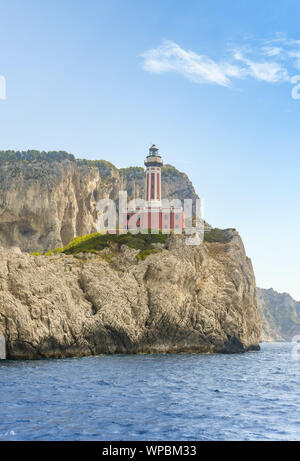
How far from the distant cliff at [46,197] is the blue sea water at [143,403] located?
51.5 metres

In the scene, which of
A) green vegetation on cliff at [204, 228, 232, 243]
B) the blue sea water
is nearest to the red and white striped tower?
green vegetation on cliff at [204, 228, 232, 243]

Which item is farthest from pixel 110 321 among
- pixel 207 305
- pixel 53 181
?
pixel 53 181

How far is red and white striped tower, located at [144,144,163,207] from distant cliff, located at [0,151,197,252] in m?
17.9

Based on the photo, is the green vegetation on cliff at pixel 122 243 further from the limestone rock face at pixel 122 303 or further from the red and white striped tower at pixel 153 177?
the red and white striped tower at pixel 153 177

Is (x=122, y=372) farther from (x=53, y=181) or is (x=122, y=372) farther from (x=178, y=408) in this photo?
(x=53, y=181)

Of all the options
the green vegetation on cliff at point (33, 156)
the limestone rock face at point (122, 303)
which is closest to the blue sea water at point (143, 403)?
the limestone rock face at point (122, 303)

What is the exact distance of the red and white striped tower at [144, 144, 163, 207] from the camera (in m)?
92.8

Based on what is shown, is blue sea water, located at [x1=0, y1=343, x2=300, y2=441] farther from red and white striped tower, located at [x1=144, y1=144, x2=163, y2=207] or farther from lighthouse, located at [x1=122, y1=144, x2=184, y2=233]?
red and white striped tower, located at [x1=144, y1=144, x2=163, y2=207]

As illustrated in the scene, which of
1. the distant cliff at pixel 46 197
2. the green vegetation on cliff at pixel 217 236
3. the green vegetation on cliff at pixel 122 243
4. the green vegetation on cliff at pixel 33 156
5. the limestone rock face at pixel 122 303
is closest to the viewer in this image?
the limestone rock face at pixel 122 303

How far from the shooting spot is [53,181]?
99125 millimetres

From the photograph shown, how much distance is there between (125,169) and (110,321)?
9569 cm

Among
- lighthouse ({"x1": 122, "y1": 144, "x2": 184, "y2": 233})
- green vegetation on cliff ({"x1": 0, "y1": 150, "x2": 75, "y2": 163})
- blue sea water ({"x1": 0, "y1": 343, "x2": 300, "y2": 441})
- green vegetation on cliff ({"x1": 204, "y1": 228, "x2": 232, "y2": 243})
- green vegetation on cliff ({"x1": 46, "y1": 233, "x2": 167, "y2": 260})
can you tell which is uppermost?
green vegetation on cliff ({"x1": 0, "y1": 150, "x2": 75, "y2": 163})

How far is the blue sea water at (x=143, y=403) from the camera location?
803 inches

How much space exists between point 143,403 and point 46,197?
7264 cm
